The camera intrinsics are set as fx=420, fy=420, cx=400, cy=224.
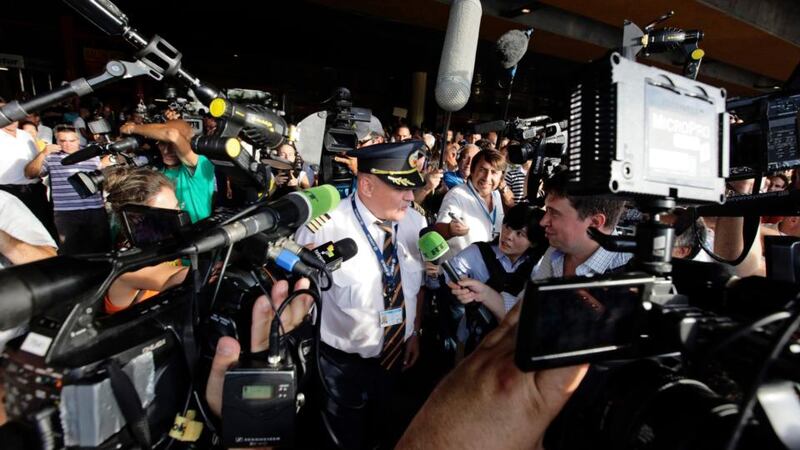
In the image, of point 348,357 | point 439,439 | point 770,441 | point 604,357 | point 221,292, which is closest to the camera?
point 770,441

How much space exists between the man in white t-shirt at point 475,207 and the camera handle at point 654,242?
7.80 feet

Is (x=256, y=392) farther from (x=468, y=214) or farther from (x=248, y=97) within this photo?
(x=248, y=97)

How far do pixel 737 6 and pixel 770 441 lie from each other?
34.2ft

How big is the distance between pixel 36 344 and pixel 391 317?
1682 millimetres

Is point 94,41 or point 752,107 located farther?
point 94,41

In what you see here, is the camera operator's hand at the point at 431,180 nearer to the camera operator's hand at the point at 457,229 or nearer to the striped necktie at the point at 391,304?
the camera operator's hand at the point at 457,229

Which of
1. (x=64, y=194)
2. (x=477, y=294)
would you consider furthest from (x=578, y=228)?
(x=64, y=194)

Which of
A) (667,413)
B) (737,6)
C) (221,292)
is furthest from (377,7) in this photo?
(667,413)

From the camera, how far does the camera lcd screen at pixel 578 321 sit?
1.92 ft

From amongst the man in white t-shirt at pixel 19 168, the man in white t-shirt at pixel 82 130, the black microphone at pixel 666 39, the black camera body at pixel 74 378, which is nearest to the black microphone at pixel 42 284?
the black camera body at pixel 74 378

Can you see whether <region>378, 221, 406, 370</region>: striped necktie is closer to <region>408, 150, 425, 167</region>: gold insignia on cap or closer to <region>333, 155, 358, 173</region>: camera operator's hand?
<region>408, 150, 425, 167</region>: gold insignia on cap

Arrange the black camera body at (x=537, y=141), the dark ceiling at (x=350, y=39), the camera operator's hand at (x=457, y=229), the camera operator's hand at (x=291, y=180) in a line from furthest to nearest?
the dark ceiling at (x=350, y=39) → the camera operator's hand at (x=291, y=180) → the camera operator's hand at (x=457, y=229) → the black camera body at (x=537, y=141)

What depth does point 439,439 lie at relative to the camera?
0.81 metres

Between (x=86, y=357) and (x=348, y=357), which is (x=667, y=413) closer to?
(x=86, y=357)
